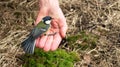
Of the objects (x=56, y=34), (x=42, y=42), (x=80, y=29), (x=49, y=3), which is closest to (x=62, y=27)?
(x=56, y=34)

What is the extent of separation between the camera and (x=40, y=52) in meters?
3.50

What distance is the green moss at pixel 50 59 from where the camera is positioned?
135 inches

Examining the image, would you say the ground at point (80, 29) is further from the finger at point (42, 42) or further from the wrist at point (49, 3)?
the wrist at point (49, 3)

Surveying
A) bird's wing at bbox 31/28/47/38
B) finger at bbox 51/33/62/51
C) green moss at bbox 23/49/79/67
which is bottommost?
green moss at bbox 23/49/79/67

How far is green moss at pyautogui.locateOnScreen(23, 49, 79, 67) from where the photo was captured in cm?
342

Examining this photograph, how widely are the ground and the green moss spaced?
10cm

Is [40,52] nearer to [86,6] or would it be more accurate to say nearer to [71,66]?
[71,66]

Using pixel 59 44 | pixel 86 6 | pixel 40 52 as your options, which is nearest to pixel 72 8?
pixel 86 6

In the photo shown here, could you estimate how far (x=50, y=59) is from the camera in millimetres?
3457

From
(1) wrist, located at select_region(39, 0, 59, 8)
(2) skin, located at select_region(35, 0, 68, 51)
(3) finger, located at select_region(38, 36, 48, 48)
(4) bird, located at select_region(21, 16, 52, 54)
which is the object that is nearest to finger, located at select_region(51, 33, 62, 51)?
(2) skin, located at select_region(35, 0, 68, 51)

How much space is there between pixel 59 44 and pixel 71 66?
1.20 ft

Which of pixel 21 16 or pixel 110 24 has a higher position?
pixel 21 16

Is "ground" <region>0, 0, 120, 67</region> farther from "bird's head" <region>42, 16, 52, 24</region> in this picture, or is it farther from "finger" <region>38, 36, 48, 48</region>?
"bird's head" <region>42, 16, 52, 24</region>

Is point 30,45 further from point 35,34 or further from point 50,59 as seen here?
point 50,59
